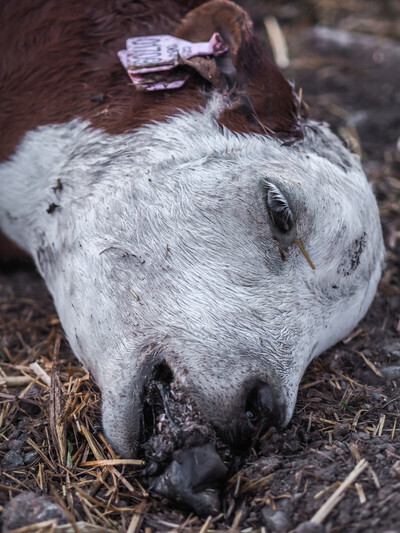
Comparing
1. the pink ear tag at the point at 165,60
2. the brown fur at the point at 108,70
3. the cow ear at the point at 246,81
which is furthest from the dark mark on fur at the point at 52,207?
the cow ear at the point at 246,81

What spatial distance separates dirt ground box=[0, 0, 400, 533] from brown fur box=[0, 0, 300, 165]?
50cm

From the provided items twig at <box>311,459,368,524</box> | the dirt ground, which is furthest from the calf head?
twig at <box>311,459,368,524</box>

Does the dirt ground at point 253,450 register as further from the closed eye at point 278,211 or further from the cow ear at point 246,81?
the closed eye at point 278,211

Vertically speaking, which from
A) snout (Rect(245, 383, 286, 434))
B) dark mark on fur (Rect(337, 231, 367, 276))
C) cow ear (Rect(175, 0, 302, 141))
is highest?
cow ear (Rect(175, 0, 302, 141))

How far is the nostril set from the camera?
1874 mm

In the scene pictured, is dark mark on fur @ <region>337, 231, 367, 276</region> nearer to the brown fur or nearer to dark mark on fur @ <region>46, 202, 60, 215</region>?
the brown fur

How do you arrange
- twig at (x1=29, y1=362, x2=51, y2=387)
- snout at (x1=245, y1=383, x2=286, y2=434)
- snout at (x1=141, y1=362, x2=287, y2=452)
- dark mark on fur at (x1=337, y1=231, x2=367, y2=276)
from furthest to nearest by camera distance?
twig at (x1=29, y1=362, x2=51, y2=387)
dark mark on fur at (x1=337, y1=231, x2=367, y2=276)
snout at (x1=245, y1=383, x2=286, y2=434)
snout at (x1=141, y1=362, x2=287, y2=452)

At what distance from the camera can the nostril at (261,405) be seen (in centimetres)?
187

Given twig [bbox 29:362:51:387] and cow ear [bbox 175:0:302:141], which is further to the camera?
twig [bbox 29:362:51:387]

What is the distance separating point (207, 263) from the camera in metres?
1.96

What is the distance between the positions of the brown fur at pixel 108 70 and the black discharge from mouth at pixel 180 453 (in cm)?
97

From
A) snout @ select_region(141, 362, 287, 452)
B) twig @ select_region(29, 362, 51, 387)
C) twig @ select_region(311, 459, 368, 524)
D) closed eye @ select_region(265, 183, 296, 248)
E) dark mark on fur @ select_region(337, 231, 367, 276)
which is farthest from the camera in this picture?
twig @ select_region(29, 362, 51, 387)

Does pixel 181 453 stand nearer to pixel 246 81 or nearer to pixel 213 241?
pixel 213 241

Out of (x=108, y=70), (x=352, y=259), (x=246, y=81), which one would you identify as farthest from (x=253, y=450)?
(x=108, y=70)
